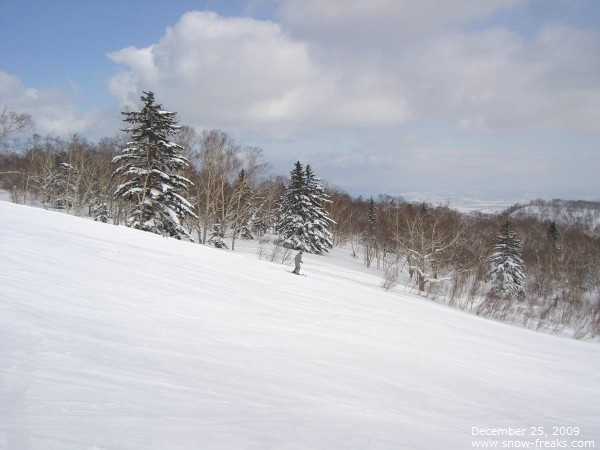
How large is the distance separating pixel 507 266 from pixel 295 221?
24143 millimetres

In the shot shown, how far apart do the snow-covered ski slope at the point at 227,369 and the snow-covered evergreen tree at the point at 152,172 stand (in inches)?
444

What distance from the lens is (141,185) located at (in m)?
20.5

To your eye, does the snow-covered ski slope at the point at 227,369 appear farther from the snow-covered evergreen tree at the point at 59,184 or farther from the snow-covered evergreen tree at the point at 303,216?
the snow-covered evergreen tree at the point at 59,184

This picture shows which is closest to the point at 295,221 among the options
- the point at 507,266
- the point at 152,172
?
the point at 152,172

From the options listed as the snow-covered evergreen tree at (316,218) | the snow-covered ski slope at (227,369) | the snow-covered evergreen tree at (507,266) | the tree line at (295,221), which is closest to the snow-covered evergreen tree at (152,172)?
the tree line at (295,221)

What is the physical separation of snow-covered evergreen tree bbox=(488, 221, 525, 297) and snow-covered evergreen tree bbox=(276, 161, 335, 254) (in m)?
19.2

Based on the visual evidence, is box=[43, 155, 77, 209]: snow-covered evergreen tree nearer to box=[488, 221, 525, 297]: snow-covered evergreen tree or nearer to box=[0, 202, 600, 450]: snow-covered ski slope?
box=[0, 202, 600, 450]: snow-covered ski slope

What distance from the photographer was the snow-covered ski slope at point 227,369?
9.49 ft

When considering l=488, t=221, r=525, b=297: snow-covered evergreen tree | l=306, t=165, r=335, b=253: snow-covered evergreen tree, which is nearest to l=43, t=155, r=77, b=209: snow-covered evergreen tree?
l=306, t=165, r=335, b=253: snow-covered evergreen tree

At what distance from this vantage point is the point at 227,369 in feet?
13.7

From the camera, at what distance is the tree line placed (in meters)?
20.7

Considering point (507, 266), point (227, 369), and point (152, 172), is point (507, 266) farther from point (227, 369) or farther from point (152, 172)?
point (227, 369)

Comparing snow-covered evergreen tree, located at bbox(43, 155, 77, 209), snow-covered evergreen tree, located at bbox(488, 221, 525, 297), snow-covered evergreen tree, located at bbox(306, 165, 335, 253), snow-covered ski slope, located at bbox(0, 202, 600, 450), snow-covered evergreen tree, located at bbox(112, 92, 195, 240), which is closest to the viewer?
snow-covered ski slope, located at bbox(0, 202, 600, 450)

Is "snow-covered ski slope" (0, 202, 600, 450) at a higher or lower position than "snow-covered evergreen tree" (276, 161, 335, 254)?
lower
